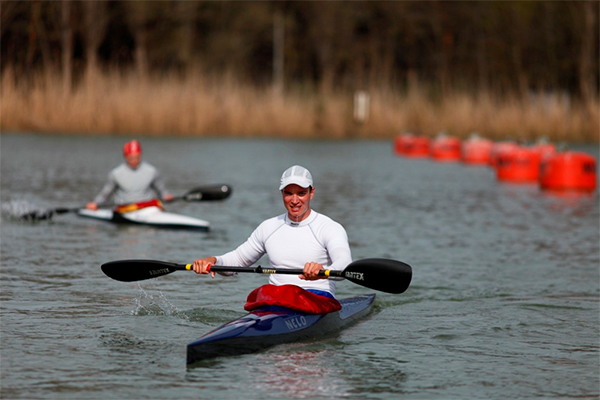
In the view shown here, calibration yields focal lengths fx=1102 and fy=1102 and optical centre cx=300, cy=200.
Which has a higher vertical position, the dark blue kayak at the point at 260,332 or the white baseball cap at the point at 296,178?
the white baseball cap at the point at 296,178

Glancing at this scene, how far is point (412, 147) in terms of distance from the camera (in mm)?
33281

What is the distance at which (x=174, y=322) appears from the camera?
887 cm

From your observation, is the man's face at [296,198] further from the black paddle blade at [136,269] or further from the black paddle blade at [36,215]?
the black paddle blade at [36,215]

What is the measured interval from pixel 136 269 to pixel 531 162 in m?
16.3

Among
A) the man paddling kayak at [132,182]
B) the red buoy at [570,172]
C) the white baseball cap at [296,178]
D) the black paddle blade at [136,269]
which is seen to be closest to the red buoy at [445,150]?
the red buoy at [570,172]

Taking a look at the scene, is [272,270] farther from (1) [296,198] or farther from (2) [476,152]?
(2) [476,152]

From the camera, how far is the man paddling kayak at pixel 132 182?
583 inches

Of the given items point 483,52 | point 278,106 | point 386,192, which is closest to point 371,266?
point 386,192

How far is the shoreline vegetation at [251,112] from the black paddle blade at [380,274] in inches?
1028

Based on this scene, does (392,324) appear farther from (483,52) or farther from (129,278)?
(483,52)

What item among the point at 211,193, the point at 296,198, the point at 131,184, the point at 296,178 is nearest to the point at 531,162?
the point at 211,193

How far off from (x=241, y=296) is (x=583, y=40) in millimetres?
35946

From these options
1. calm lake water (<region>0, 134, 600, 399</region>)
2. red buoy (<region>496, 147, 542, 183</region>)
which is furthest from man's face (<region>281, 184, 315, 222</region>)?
red buoy (<region>496, 147, 542, 183</region>)

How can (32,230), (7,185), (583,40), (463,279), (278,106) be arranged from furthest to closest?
(583,40) → (278,106) → (7,185) → (32,230) → (463,279)
